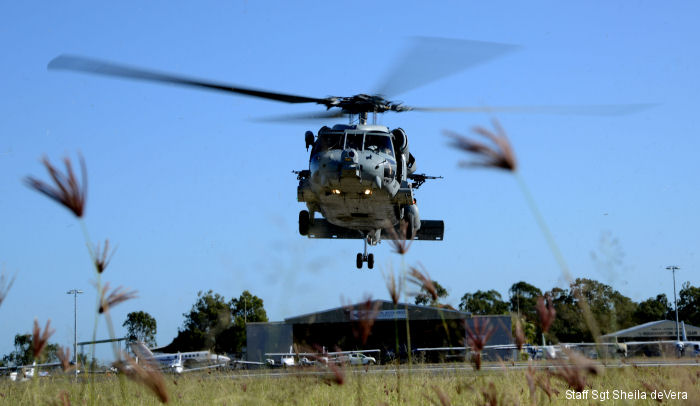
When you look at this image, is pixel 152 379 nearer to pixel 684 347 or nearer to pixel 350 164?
pixel 350 164

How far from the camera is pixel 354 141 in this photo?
60.8ft

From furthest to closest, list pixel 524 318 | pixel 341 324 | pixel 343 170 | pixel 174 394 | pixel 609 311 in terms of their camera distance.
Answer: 1. pixel 341 324
2. pixel 343 170
3. pixel 174 394
4. pixel 609 311
5. pixel 524 318

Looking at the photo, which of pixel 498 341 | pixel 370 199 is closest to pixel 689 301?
pixel 498 341

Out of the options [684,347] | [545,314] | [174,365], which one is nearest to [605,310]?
[545,314]

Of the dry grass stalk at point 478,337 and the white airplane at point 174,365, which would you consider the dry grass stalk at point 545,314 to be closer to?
the dry grass stalk at point 478,337

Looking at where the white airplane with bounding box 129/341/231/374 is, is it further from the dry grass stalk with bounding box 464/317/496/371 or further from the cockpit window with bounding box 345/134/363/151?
the cockpit window with bounding box 345/134/363/151

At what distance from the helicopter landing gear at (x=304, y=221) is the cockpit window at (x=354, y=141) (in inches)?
160

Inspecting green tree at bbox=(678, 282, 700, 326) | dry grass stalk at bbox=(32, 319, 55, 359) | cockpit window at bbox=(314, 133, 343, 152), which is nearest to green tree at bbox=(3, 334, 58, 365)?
dry grass stalk at bbox=(32, 319, 55, 359)

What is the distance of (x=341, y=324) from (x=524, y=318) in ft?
175

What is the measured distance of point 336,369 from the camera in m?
3.37

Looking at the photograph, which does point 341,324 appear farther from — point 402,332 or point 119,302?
point 119,302

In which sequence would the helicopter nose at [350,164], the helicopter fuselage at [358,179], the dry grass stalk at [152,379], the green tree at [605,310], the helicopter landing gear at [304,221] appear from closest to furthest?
the dry grass stalk at [152,379] → the green tree at [605,310] → the helicopter nose at [350,164] → the helicopter fuselage at [358,179] → the helicopter landing gear at [304,221]

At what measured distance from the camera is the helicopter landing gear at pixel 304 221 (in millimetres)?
21828

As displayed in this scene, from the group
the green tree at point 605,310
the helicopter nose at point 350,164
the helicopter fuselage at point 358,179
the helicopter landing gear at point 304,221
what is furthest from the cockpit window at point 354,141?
the green tree at point 605,310
